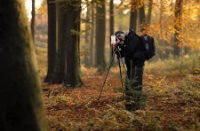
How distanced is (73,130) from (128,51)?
10.4 feet

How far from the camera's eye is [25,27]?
218 inches

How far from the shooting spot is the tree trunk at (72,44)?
49.4 feet

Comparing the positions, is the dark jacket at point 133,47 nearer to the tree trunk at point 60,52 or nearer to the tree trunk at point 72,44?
the tree trunk at point 72,44

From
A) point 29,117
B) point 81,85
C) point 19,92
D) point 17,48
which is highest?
point 17,48

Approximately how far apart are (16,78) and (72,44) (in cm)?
998

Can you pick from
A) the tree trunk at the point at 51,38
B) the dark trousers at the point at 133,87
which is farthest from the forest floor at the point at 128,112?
the tree trunk at the point at 51,38

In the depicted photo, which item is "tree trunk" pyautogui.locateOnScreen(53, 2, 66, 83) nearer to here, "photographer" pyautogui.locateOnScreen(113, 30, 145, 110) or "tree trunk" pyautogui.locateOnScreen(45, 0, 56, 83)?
"tree trunk" pyautogui.locateOnScreen(45, 0, 56, 83)

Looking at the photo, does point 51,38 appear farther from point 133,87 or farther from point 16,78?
point 16,78

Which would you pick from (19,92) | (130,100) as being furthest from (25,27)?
(130,100)

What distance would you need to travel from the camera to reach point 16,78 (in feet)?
17.5

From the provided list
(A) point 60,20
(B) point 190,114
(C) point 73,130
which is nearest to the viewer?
(C) point 73,130

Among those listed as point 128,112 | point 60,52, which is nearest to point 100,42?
point 60,52

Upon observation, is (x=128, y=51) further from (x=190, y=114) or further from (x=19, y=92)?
(x=19, y=92)

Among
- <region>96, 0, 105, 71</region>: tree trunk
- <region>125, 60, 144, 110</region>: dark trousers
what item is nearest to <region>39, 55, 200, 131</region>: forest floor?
<region>125, 60, 144, 110</region>: dark trousers
